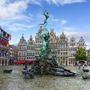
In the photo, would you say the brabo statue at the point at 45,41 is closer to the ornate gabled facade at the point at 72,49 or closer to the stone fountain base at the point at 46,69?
the stone fountain base at the point at 46,69

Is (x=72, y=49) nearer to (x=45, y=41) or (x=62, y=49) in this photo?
(x=62, y=49)

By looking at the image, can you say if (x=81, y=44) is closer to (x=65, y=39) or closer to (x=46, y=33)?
(x=65, y=39)

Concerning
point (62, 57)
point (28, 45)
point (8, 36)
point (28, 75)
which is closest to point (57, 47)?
point (62, 57)

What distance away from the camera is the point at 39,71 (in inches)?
622

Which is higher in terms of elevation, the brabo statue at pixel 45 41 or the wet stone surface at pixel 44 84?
the brabo statue at pixel 45 41

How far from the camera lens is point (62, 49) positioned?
7394 centimetres

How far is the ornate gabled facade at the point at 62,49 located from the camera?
73688 mm

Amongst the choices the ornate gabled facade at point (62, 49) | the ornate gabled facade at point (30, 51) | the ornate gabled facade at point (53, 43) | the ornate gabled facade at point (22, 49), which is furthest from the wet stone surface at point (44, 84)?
→ the ornate gabled facade at point (22, 49)

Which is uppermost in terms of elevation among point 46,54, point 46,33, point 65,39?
point 65,39

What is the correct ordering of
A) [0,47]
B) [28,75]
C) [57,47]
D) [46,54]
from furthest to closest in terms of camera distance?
1. [57,47]
2. [0,47]
3. [46,54]
4. [28,75]

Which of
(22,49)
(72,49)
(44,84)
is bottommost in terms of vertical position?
(44,84)

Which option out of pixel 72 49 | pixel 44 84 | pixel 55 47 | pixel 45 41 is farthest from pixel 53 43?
pixel 44 84

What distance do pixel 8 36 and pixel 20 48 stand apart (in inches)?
656

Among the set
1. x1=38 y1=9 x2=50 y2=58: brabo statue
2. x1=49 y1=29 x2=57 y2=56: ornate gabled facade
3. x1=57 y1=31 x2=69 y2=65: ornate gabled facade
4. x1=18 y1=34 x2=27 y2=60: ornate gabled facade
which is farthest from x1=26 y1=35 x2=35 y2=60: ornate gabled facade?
x1=38 y1=9 x2=50 y2=58: brabo statue
